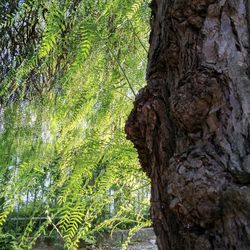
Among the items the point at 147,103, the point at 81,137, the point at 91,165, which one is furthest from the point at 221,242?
the point at 81,137

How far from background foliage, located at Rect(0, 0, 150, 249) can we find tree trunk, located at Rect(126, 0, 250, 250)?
439 mm

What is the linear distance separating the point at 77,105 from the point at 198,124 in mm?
667

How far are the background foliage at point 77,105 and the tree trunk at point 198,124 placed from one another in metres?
0.44

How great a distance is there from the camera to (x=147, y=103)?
20.3 inches

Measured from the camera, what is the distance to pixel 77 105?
1.09m

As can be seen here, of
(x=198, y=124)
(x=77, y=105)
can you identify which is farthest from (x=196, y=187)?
(x=77, y=105)

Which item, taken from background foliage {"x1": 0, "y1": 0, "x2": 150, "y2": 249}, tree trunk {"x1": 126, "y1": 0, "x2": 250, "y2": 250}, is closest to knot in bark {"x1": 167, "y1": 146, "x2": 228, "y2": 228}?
tree trunk {"x1": 126, "y1": 0, "x2": 250, "y2": 250}

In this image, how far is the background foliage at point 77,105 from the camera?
1.02m

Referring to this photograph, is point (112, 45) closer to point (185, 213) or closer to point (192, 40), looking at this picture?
point (192, 40)

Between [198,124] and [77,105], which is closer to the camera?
[198,124]

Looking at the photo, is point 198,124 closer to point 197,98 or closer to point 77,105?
point 197,98

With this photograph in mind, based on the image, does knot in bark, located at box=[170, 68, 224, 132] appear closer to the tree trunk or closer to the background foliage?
the tree trunk

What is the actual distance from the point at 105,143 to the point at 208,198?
685mm

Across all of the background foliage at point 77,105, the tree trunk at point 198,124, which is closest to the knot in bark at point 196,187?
the tree trunk at point 198,124
